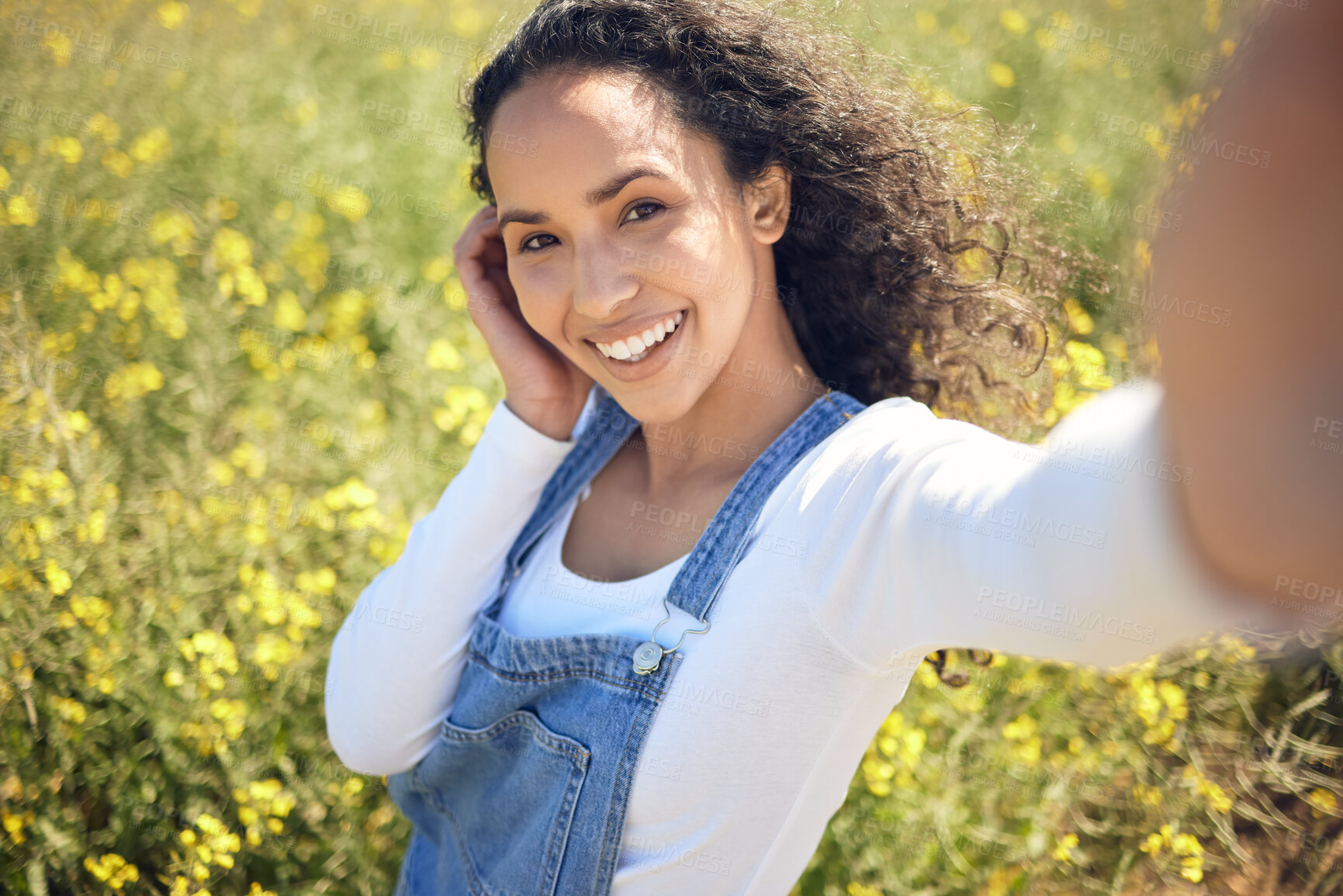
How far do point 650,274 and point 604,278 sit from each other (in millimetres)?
63

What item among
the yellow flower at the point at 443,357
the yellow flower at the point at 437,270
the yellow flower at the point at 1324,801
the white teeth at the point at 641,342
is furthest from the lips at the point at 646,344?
the yellow flower at the point at 437,270

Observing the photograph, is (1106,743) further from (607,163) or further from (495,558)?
(607,163)

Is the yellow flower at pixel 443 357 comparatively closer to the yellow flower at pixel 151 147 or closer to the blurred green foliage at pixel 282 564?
the blurred green foliage at pixel 282 564

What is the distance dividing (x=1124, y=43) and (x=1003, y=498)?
4714 mm

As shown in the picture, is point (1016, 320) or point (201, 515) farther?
point (201, 515)

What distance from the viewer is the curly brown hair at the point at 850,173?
118 cm

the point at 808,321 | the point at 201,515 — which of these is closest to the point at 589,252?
the point at 808,321

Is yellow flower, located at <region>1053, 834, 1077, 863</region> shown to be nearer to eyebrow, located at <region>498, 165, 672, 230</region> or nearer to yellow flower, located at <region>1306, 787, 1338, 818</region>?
yellow flower, located at <region>1306, 787, 1338, 818</region>

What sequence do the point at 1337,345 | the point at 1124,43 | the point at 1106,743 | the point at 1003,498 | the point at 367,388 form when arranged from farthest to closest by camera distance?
1. the point at 1124,43
2. the point at 367,388
3. the point at 1106,743
4. the point at 1003,498
5. the point at 1337,345

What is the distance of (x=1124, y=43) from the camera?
14.2 ft

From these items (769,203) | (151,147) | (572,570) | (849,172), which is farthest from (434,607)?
(151,147)

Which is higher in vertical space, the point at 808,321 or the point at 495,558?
the point at 808,321

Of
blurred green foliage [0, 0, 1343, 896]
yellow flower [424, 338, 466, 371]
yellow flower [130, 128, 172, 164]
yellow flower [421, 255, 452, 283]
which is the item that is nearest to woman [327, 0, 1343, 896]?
blurred green foliage [0, 0, 1343, 896]

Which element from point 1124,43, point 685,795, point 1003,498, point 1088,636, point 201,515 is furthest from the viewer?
point 1124,43
